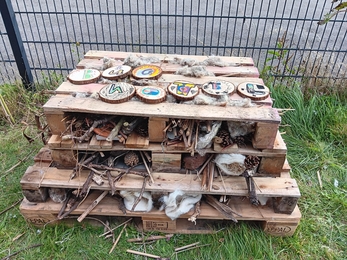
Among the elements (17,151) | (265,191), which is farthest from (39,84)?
(265,191)

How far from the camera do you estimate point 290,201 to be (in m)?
1.98

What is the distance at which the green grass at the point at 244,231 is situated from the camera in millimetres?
2061

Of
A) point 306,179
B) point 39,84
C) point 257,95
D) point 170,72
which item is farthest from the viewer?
point 39,84

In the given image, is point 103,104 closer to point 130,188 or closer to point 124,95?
point 124,95

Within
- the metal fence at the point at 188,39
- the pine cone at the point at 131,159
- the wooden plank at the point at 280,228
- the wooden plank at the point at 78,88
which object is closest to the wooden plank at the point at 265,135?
the wooden plank at the point at 280,228

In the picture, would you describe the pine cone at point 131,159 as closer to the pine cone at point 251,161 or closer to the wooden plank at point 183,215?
the wooden plank at point 183,215

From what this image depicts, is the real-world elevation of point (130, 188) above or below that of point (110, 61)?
below

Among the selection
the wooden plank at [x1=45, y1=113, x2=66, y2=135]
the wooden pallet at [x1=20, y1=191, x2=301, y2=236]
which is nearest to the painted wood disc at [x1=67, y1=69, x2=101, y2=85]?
the wooden plank at [x1=45, y1=113, x2=66, y2=135]

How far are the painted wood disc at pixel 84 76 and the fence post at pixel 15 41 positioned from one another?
1.55m

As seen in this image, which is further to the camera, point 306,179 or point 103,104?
point 306,179

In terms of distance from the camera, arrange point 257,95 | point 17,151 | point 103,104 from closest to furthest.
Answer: point 103,104 → point 257,95 → point 17,151

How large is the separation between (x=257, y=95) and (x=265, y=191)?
61cm

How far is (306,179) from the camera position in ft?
8.71

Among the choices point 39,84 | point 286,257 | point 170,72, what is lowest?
point 286,257
